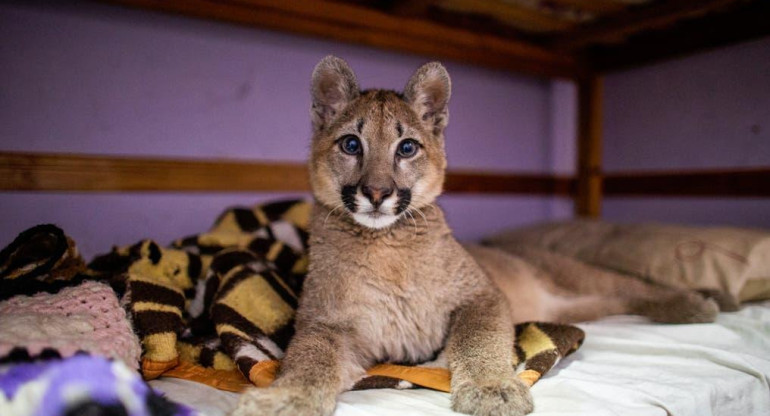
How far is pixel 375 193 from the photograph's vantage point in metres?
1.66

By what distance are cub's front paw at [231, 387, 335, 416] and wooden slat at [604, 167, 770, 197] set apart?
327 cm

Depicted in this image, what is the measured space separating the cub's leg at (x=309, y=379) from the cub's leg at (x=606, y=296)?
4.30ft

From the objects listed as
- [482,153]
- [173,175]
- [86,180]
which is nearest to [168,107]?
[173,175]

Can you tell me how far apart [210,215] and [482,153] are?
89.6 inches

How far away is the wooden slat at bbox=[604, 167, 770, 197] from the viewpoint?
10.6 ft

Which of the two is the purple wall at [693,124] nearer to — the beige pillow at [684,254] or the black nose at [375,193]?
the beige pillow at [684,254]

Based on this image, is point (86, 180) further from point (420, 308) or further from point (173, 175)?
point (420, 308)

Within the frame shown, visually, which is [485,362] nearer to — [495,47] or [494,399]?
[494,399]

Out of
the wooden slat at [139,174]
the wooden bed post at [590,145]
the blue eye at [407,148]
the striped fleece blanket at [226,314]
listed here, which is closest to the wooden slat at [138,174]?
the wooden slat at [139,174]

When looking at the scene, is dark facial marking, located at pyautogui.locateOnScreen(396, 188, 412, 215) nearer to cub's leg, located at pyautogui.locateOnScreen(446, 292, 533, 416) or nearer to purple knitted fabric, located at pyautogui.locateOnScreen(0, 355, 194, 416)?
cub's leg, located at pyautogui.locateOnScreen(446, 292, 533, 416)

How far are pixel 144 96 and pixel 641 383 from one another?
2832 mm

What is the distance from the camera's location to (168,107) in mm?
2912

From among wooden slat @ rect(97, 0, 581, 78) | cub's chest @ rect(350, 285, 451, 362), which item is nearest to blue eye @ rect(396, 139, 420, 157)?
cub's chest @ rect(350, 285, 451, 362)

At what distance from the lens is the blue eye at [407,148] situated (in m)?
1.90
